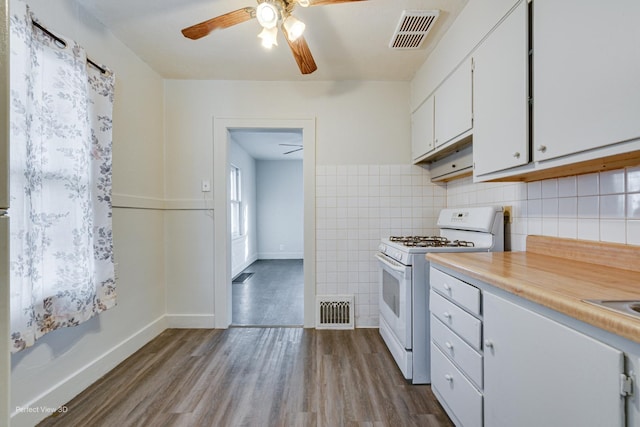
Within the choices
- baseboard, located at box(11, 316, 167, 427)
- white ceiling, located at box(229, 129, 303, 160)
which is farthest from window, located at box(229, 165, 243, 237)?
baseboard, located at box(11, 316, 167, 427)

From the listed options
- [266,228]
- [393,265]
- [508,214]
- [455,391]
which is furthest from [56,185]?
[266,228]

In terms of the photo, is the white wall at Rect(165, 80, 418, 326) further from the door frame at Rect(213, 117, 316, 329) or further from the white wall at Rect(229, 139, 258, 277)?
the white wall at Rect(229, 139, 258, 277)

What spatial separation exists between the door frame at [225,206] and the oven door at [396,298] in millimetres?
687

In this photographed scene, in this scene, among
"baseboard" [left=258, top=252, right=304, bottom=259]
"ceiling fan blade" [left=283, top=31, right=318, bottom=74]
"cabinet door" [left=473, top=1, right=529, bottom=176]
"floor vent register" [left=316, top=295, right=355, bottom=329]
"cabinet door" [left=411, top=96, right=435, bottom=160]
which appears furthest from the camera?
"baseboard" [left=258, top=252, right=304, bottom=259]

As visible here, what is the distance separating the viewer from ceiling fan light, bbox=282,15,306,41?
141 cm

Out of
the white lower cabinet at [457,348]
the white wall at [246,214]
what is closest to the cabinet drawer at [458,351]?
the white lower cabinet at [457,348]

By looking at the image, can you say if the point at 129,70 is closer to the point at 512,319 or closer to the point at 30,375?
the point at 30,375

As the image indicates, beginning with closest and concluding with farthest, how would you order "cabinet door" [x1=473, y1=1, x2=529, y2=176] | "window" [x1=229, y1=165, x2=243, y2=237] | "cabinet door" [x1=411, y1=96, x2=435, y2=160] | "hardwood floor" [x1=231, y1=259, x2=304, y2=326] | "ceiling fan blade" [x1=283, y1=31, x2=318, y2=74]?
"cabinet door" [x1=473, y1=1, x2=529, y2=176] < "ceiling fan blade" [x1=283, y1=31, x2=318, y2=74] < "cabinet door" [x1=411, y1=96, x2=435, y2=160] < "hardwood floor" [x1=231, y1=259, x2=304, y2=326] < "window" [x1=229, y1=165, x2=243, y2=237]

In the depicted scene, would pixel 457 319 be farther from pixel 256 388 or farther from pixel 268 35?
pixel 268 35

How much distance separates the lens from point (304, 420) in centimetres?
144

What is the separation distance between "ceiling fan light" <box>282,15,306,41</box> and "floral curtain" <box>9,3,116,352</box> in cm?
120

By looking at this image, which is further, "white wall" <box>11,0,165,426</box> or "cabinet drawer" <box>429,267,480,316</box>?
"white wall" <box>11,0,165,426</box>

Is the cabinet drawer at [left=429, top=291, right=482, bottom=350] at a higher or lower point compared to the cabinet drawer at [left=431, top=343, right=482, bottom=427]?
higher

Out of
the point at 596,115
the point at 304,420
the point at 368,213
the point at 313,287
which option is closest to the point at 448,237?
the point at 368,213
